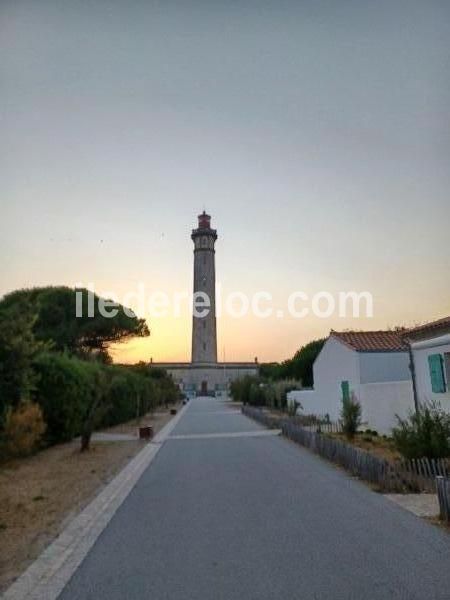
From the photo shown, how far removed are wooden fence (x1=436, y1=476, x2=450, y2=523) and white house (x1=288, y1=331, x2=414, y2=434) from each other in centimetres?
997

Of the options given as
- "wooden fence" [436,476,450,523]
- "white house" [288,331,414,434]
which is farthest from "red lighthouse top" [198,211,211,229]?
"wooden fence" [436,476,450,523]

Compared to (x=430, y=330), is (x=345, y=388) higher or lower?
lower

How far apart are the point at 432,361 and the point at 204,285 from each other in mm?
69383

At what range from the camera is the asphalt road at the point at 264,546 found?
172 inches

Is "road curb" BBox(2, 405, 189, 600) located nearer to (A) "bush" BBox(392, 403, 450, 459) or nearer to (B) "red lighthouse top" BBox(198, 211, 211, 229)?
(A) "bush" BBox(392, 403, 450, 459)

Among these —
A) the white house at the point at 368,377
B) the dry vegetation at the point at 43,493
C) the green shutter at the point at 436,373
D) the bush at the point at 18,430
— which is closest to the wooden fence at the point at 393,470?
the green shutter at the point at 436,373

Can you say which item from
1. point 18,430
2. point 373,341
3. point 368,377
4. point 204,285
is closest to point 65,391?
point 18,430

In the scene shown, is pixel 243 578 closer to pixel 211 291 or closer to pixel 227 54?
pixel 227 54

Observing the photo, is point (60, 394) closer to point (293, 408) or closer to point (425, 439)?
point (425, 439)

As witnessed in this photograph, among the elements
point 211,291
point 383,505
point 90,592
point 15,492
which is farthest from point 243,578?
point 211,291

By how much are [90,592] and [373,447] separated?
11.9 meters

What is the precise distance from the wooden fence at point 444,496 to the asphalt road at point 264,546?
315 millimetres

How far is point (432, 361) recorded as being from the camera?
46.0ft

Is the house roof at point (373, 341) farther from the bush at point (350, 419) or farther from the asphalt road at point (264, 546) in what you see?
the asphalt road at point (264, 546)
